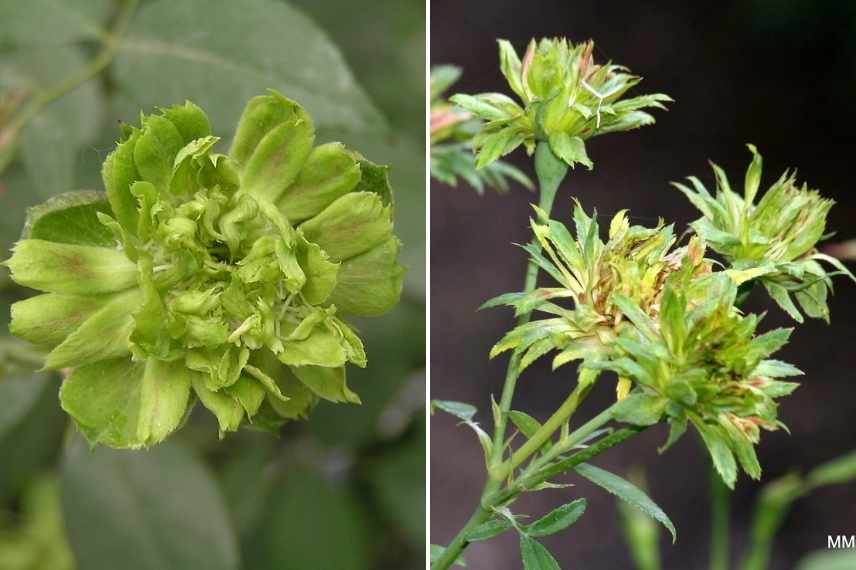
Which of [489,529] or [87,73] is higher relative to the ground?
[87,73]

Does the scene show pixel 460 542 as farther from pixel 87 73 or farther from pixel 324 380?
pixel 87 73

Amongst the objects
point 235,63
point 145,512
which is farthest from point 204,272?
point 145,512

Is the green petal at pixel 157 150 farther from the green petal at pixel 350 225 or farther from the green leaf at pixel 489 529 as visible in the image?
the green leaf at pixel 489 529

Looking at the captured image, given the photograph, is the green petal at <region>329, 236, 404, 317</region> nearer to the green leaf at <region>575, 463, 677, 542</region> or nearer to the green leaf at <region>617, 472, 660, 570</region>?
the green leaf at <region>575, 463, 677, 542</region>

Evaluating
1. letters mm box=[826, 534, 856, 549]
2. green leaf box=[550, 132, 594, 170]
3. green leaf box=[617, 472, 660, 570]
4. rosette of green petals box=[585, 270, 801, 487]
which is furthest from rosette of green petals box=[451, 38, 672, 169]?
letters mm box=[826, 534, 856, 549]

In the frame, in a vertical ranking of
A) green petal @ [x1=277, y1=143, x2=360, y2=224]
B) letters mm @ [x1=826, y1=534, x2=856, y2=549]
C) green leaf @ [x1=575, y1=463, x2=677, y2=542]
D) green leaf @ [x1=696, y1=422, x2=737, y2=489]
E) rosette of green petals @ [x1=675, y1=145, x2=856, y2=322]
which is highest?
green petal @ [x1=277, y1=143, x2=360, y2=224]

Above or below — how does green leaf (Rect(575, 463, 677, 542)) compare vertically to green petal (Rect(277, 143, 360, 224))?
below

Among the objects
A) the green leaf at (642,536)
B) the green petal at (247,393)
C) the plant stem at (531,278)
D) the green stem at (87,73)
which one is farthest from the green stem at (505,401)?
the green stem at (87,73)
